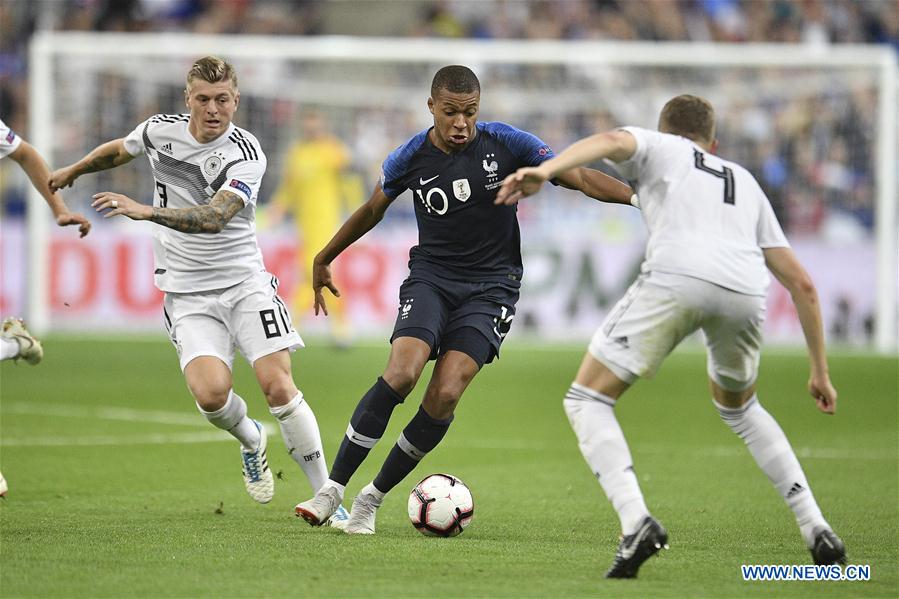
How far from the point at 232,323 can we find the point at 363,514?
4.25ft

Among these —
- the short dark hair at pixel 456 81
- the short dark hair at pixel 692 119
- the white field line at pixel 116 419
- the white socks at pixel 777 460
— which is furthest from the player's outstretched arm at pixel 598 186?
the white field line at pixel 116 419

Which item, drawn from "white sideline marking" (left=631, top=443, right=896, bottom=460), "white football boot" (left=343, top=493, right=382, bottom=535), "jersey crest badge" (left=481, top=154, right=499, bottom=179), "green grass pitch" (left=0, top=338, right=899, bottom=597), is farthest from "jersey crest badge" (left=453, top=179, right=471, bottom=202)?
"white sideline marking" (left=631, top=443, right=896, bottom=460)

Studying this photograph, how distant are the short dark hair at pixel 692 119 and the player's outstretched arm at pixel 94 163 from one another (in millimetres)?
3081

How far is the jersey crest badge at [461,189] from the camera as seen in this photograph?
292 inches

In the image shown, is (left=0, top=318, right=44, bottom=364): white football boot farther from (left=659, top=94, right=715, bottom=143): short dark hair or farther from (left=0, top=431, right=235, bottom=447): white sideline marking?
(left=659, top=94, right=715, bottom=143): short dark hair

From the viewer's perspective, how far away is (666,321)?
589 centimetres

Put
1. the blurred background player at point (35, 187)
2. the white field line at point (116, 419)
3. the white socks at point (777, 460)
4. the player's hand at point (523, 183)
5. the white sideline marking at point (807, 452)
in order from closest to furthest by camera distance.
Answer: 1. the player's hand at point (523, 183)
2. the white socks at point (777, 460)
3. the blurred background player at point (35, 187)
4. the white sideline marking at point (807, 452)
5. the white field line at point (116, 419)

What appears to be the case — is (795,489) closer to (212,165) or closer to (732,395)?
(732,395)

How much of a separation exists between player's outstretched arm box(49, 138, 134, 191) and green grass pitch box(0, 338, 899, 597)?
1.75m

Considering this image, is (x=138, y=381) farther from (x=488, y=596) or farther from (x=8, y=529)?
(x=488, y=596)

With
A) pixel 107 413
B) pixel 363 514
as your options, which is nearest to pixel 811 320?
pixel 363 514

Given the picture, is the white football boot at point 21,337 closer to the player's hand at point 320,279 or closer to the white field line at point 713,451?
the player's hand at point 320,279

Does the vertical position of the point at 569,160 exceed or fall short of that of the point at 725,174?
it exceeds it

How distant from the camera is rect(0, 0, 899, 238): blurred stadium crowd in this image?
21.8 metres
